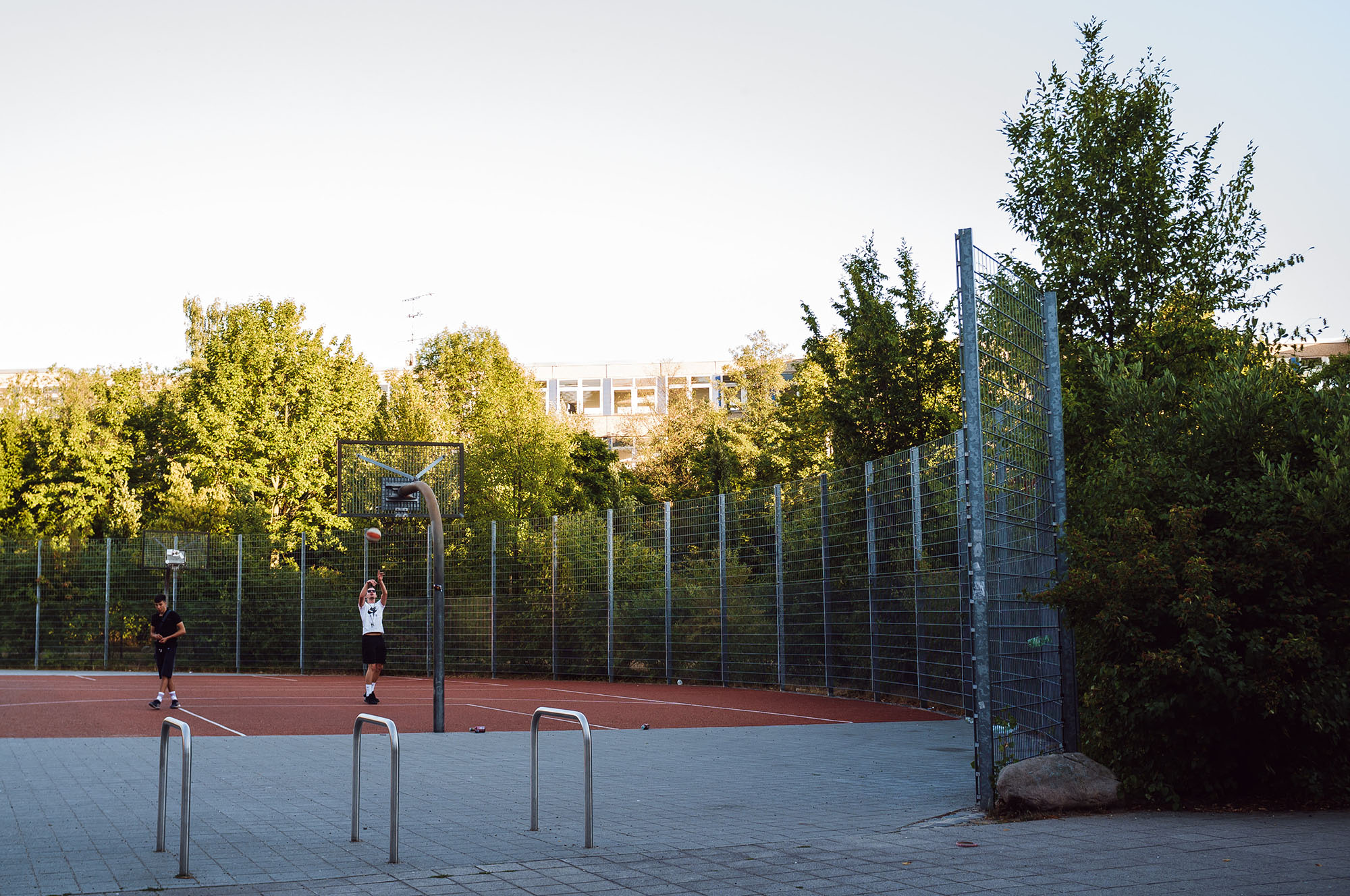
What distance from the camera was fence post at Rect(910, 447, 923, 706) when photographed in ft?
50.3

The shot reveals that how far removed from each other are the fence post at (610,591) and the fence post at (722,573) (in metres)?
3.00

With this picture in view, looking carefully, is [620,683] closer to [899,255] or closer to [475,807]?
[899,255]

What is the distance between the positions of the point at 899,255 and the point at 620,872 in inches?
701

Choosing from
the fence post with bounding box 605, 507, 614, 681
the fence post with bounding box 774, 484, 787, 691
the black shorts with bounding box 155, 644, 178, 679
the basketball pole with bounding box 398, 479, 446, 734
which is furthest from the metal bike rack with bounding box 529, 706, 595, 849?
the fence post with bounding box 605, 507, 614, 681

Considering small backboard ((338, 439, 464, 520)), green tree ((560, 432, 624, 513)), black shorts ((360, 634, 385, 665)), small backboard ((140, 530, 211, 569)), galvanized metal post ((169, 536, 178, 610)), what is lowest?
black shorts ((360, 634, 385, 665))

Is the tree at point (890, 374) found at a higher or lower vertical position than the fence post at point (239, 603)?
higher

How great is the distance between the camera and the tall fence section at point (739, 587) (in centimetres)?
875

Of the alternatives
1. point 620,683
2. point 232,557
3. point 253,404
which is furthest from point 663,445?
point 620,683

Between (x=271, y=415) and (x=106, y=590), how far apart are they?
13517mm

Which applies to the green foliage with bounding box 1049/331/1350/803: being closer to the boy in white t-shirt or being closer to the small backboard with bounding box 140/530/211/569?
the boy in white t-shirt

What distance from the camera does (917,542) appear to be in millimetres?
15414

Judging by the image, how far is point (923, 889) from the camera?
5.71 meters

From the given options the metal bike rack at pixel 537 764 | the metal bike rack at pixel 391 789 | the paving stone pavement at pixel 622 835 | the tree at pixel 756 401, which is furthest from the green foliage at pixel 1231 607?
the tree at pixel 756 401

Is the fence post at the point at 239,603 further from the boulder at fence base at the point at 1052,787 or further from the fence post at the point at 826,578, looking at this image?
the boulder at fence base at the point at 1052,787
